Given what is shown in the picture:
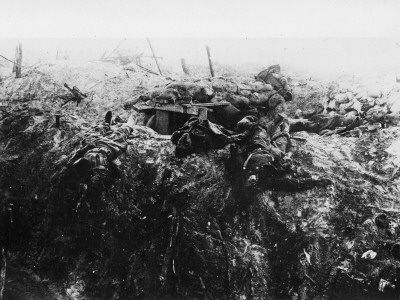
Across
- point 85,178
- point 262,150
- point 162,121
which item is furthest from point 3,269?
point 262,150

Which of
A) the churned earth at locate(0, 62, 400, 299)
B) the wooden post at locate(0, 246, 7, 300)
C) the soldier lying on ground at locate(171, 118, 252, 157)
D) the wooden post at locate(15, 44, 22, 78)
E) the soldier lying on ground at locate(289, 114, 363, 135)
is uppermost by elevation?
the wooden post at locate(15, 44, 22, 78)

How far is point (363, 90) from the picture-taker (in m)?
4.02

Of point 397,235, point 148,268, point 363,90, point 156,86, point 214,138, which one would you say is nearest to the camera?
point 397,235

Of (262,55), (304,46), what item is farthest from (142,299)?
(304,46)

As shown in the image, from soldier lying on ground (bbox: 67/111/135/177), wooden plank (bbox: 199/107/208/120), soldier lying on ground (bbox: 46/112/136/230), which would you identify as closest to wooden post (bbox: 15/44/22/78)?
soldier lying on ground (bbox: 67/111/135/177)

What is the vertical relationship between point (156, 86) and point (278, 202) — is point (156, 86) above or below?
above

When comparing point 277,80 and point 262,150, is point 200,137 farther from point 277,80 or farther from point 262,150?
point 277,80

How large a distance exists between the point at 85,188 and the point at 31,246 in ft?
2.92

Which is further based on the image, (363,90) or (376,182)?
(363,90)

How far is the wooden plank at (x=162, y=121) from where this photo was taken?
4020 millimetres

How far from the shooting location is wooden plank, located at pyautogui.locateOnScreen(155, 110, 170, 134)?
158 inches

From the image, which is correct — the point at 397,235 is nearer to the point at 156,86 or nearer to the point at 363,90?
the point at 363,90

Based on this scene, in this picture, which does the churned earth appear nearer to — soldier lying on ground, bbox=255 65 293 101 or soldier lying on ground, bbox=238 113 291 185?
soldier lying on ground, bbox=238 113 291 185

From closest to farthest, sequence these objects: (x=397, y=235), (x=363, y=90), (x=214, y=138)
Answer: (x=397, y=235) < (x=214, y=138) < (x=363, y=90)
